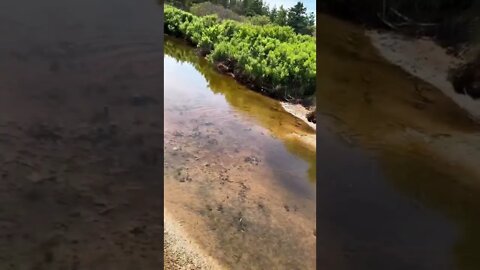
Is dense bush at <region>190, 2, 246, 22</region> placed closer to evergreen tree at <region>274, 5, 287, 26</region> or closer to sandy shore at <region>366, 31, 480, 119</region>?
evergreen tree at <region>274, 5, 287, 26</region>

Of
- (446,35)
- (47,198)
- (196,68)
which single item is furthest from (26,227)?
(196,68)

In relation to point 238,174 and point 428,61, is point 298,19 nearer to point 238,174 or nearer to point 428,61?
point 238,174

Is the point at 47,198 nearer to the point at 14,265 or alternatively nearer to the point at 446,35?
the point at 14,265

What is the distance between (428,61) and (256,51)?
12.7 ft

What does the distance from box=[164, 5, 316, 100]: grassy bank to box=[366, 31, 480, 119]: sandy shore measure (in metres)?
2.99

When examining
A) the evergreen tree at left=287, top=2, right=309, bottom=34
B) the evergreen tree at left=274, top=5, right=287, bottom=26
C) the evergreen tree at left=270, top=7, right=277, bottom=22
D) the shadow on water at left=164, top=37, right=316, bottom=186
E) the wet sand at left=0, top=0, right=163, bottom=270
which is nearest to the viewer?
the wet sand at left=0, top=0, right=163, bottom=270

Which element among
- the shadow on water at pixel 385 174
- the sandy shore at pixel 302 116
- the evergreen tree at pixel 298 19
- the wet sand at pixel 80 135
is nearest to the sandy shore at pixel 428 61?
the shadow on water at pixel 385 174

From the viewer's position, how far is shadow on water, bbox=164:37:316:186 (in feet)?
13.1

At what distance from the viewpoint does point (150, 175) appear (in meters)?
1.48

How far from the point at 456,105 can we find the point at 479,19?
0.80 feet

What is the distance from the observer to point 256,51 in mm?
5312

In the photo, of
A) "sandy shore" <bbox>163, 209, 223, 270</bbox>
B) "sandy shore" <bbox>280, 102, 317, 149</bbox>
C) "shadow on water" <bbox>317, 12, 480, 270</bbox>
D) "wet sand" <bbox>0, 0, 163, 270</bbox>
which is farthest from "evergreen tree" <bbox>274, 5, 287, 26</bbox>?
"wet sand" <bbox>0, 0, 163, 270</bbox>

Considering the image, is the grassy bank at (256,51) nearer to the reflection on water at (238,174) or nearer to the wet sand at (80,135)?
the reflection on water at (238,174)

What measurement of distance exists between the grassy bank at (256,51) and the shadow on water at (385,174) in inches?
116
